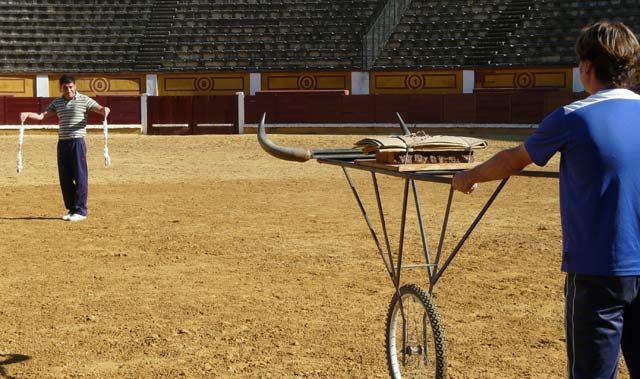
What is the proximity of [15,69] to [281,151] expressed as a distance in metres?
22.9

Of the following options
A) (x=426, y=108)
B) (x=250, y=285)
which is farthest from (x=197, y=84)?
(x=250, y=285)

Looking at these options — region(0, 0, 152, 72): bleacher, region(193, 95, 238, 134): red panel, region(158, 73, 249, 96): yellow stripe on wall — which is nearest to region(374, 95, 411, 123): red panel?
region(193, 95, 238, 134): red panel

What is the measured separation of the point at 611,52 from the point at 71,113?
7911 mm

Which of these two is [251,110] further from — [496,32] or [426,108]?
[496,32]

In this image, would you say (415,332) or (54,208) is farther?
(54,208)

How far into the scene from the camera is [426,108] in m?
24.0

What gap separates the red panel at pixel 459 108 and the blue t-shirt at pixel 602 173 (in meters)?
21.4

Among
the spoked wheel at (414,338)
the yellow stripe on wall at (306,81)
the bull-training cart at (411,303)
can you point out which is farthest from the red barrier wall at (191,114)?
the spoked wheel at (414,338)

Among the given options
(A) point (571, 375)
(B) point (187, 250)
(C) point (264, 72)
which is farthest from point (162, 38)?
(A) point (571, 375)

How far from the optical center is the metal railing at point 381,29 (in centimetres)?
2533

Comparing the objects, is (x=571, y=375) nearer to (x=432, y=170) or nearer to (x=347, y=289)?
(x=432, y=170)

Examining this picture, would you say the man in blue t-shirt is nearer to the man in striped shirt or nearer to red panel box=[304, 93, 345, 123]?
the man in striped shirt

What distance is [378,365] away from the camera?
4.52 m

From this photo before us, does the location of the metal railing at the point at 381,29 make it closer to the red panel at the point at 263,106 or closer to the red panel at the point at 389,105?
the red panel at the point at 389,105
